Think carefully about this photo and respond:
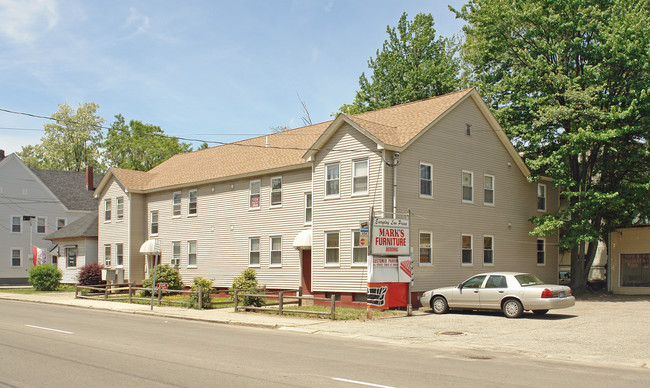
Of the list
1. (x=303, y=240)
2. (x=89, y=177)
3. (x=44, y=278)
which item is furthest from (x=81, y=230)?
(x=303, y=240)

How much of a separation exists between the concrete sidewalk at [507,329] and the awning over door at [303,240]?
469 centimetres

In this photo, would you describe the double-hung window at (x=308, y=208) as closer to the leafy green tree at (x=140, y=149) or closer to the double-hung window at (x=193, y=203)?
the double-hung window at (x=193, y=203)

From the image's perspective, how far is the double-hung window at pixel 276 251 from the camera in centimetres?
2916

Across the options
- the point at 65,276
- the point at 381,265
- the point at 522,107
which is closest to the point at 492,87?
the point at 522,107

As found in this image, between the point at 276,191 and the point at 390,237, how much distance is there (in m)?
9.41

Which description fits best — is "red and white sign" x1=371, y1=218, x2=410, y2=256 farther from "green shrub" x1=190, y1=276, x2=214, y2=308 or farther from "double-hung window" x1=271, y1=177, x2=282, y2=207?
"double-hung window" x1=271, y1=177, x2=282, y2=207

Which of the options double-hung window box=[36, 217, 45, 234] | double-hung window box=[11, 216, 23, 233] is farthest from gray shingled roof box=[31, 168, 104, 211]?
double-hung window box=[11, 216, 23, 233]

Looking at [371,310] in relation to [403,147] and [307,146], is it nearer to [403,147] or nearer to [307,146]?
[403,147]

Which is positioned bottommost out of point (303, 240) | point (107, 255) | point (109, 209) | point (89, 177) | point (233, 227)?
point (107, 255)

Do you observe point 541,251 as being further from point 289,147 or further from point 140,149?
point 140,149

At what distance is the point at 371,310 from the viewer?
2183 centimetres

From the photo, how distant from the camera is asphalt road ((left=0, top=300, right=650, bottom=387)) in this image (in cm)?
956

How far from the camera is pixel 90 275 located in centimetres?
3809

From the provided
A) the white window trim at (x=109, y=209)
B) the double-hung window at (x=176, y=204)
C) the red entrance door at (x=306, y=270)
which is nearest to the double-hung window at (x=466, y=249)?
the red entrance door at (x=306, y=270)
